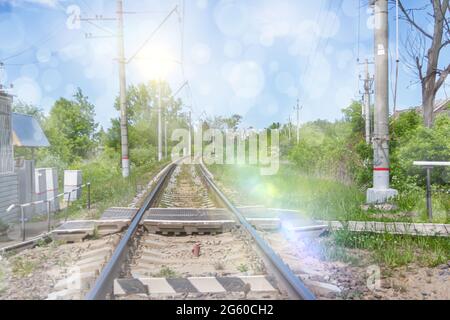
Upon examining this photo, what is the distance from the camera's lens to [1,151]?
27.8ft

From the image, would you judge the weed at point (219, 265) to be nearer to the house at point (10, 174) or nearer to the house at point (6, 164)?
the house at point (10, 174)

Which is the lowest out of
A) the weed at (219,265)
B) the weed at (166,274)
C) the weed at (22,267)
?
the weed at (22,267)

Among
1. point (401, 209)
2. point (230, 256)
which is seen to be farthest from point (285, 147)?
point (230, 256)

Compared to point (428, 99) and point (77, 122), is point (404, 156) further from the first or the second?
point (77, 122)

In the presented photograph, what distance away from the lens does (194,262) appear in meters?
4.48

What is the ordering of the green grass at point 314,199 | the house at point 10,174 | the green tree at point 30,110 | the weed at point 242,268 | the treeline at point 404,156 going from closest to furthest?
the weed at point 242,268
the green grass at point 314,199
the house at point 10,174
the treeline at point 404,156
the green tree at point 30,110

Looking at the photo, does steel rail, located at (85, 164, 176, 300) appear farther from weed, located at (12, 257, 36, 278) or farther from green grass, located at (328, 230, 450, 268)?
green grass, located at (328, 230, 450, 268)

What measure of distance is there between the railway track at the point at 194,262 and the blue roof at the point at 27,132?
280 inches

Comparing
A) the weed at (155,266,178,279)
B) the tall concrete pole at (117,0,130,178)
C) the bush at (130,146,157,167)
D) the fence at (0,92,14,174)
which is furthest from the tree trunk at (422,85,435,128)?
the bush at (130,146,157,167)

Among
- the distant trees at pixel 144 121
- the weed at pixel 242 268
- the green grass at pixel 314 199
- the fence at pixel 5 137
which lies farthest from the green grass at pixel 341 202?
the distant trees at pixel 144 121

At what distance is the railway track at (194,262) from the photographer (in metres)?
3.34

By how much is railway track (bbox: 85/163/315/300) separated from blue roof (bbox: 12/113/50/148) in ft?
23.3

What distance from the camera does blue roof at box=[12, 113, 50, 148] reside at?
41.2 ft
